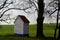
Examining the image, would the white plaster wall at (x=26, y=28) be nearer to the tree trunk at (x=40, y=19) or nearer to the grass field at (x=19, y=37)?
the grass field at (x=19, y=37)

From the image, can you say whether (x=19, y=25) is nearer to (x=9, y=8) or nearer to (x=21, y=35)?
(x=21, y=35)

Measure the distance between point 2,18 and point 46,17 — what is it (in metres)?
0.70

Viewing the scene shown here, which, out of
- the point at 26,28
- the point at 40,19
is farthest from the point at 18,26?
the point at 40,19

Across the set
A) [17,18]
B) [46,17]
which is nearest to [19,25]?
[17,18]

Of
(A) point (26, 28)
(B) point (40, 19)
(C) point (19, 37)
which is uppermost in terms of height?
(B) point (40, 19)

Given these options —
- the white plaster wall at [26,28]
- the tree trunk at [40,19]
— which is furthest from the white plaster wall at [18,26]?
the tree trunk at [40,19]

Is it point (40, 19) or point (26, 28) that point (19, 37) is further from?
point (40, 19)

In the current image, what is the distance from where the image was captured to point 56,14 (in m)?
2.71

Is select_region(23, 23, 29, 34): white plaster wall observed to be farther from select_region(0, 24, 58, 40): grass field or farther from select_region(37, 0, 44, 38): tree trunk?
select_region(37, 0, 44, 38): tree trunk

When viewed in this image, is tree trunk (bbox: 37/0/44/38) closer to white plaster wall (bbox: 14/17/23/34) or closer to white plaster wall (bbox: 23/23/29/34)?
white plaster wall (bbox: 23/23/29/34)

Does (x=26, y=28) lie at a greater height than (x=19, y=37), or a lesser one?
greater

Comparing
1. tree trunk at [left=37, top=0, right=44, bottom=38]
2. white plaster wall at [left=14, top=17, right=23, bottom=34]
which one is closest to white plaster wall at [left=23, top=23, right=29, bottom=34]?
white plaster wall at [left=14, top=17, right=23, bottom=34]

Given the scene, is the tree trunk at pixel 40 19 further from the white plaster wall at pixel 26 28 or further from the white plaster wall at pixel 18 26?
the white plaster wall at pixel 18 26

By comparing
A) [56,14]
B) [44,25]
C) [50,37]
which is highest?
[56,14]
